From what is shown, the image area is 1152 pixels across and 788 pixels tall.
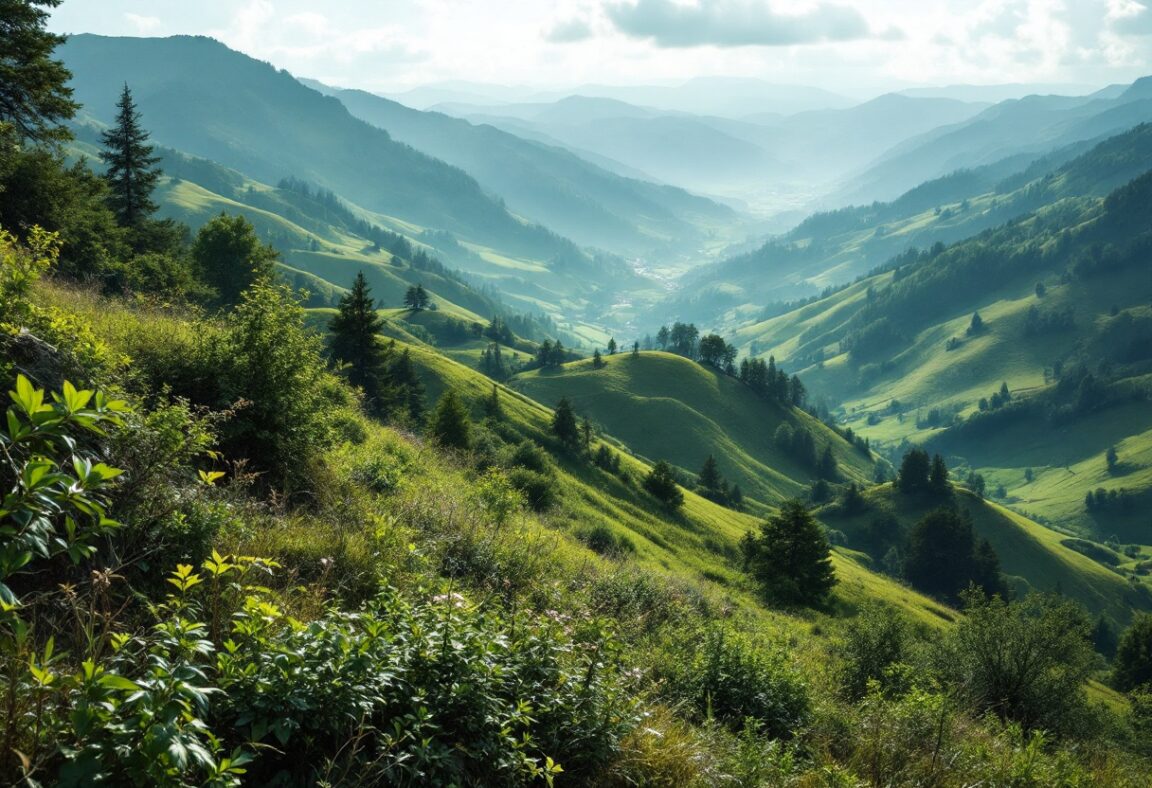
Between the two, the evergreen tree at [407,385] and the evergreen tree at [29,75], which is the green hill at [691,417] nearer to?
the evergreen tree at [407,385]

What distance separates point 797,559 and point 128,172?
66.0m

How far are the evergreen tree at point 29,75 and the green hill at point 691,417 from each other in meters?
126

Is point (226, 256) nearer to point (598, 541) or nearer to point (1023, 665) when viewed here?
point (598, 541)

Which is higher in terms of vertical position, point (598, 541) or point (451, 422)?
point (451, 422)

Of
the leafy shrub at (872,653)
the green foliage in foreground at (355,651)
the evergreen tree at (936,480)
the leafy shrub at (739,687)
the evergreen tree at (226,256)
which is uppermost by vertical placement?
the evergreen tree at (226,256)

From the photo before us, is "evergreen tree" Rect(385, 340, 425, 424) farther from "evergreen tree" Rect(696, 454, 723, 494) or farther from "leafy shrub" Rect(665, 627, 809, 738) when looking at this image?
"leafy shrub" Rect(665, 627, 809, 738)

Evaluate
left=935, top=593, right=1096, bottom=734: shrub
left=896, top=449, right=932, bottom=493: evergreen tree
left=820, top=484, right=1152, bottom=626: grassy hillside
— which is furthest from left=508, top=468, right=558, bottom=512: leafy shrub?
left=896, top=449, right=932, bottom=493: evergreen tree

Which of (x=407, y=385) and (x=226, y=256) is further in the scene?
(x=407, y=385)

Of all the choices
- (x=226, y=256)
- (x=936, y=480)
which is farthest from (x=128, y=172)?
(x=936, y=480)

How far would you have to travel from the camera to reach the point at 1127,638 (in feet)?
233

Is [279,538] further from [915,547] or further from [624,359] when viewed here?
[624,359]

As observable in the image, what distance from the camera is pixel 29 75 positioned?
2633 cm

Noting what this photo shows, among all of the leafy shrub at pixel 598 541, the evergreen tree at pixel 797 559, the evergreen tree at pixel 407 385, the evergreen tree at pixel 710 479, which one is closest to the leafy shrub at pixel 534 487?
the leafy shrub at pixel 598 541

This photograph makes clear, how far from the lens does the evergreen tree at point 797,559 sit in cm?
4862
